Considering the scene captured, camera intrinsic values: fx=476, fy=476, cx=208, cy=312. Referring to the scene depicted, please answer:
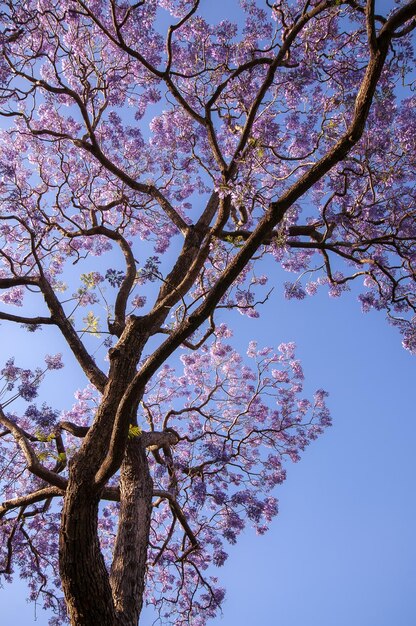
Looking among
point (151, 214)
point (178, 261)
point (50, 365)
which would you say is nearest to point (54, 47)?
point (151, 214)

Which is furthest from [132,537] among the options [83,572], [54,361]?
[54,361]

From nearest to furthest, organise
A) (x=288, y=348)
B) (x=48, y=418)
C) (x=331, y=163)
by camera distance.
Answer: (x=331, y=163) < (x=48, y=418) < (x=288, y=348)

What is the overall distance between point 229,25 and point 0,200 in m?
4.54

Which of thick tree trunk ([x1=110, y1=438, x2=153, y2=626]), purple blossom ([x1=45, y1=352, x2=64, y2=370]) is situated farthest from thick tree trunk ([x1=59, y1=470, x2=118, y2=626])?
purple blossom ([x1=45, y1=352, x2=64, y2=370])

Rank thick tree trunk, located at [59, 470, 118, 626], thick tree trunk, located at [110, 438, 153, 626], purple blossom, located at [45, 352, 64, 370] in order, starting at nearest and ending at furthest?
thick tree trunk, located at [59, 470, 118, 626], thick tree trunk, located at [110, 438, 153, 626], purple blossom, located at [45, 352, 64, 370]

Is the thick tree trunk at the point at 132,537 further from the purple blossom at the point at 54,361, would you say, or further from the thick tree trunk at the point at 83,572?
the purple blossom at the point at 54,361

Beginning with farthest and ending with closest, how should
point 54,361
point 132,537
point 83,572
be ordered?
point 54,361 < point 132,537 < point 83,572

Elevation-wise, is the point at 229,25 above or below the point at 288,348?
above

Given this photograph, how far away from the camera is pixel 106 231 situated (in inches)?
278

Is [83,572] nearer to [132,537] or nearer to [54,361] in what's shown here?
[132,537]

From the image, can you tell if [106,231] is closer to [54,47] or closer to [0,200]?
[0,200]

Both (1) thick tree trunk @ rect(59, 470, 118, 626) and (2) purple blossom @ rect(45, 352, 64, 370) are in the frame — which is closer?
(1) thick tree trunk @ rect(59, 470, 118, 626)

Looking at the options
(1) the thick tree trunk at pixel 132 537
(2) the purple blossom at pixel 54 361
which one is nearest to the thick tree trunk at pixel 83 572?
(1) the thick tree trunk at pixel 132 537

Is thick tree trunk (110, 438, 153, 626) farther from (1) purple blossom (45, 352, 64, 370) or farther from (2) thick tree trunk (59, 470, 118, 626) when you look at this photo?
(1) purple blossom (45, 352, 64, 370)
